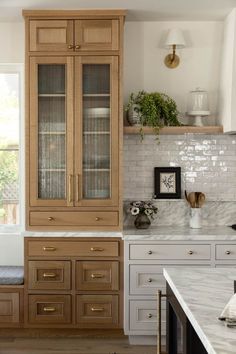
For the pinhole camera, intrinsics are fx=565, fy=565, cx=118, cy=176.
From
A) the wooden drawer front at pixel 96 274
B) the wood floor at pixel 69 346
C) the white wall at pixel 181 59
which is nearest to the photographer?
the wood floor at pixel 69 346

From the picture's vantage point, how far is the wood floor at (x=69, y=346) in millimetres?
4242

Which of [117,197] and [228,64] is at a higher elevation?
[228,64]

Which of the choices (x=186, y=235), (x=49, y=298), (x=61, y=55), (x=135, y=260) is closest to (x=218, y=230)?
(x=186, y=235)

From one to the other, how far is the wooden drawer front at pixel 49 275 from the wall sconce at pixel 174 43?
1972 millimetres

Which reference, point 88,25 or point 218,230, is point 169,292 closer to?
point 218,230

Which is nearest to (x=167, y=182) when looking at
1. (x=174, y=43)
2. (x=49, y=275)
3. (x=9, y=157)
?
(x=174, y=43)

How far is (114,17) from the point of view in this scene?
4.57 metres

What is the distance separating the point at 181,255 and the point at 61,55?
6.17 feet

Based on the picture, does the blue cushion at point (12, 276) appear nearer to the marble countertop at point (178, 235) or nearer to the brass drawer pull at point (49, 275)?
the brass drawer pull at point (49, 275)

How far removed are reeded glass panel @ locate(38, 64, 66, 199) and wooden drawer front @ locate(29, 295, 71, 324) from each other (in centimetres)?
82

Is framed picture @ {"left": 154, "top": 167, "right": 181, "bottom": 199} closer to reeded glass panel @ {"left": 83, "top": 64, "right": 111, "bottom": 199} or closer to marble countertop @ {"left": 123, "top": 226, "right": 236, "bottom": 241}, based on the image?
marble countertop @ {"left": 123, "top": 226, "right": 236, "bottom": 241}

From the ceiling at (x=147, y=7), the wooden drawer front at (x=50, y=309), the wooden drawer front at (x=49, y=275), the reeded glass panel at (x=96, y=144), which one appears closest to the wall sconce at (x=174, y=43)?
the ceiling at (x=147, y=7)

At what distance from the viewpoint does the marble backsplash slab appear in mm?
5059

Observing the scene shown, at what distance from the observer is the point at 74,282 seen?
15.0 feet
